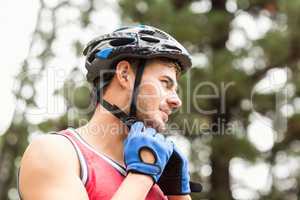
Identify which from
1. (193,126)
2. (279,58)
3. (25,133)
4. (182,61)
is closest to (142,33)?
(182,61)

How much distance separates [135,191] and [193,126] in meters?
6.94

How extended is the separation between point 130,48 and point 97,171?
2.28ft

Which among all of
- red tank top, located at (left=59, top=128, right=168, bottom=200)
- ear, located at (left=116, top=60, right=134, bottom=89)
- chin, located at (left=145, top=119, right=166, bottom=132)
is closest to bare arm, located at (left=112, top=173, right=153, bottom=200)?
red tank top, located at (left=59, top=128, right=168, bottom=200)

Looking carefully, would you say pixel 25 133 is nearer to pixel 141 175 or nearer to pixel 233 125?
pixel 233 125

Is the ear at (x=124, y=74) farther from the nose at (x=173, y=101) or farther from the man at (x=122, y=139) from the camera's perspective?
the nose at (x=173, y=101)

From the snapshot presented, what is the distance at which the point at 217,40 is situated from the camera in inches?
382

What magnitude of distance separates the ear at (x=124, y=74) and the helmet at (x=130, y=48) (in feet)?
0.11

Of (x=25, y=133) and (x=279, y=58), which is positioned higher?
(x=279, y=58)

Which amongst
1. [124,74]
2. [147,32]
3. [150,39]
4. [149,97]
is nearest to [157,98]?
[149,97]

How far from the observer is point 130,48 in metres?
3.06

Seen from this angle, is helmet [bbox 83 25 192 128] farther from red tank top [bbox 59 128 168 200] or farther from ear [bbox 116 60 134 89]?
red tank top [bbox 59 128 168 200]

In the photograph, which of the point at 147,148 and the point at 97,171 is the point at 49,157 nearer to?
the point at 97,171

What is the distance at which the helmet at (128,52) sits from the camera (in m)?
3.01

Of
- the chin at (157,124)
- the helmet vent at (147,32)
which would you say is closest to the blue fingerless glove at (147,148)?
the chin at (157,124)
